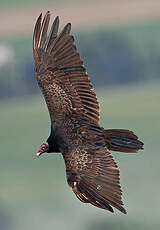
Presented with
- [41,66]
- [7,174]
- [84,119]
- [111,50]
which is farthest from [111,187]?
[111,50]

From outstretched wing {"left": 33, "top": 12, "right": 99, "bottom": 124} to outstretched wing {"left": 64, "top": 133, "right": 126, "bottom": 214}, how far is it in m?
0.63

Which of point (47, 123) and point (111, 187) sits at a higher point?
point (111, 187)

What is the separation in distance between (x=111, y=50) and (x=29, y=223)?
23.6 ft

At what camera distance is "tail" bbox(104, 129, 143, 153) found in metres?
12.1

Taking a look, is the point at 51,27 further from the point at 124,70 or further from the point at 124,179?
the point at 124,70

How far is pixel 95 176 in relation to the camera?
1153 cm

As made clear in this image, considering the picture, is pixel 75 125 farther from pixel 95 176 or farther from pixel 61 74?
pixel 95 176

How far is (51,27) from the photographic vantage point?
496 inches

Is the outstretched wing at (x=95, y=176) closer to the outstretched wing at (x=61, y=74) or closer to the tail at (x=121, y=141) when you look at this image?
the tail at (x=121, y=141)

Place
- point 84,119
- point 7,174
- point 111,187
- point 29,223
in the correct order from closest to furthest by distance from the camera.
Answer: point 111,187 < point 84,119 < point 29,223 < point 7,174

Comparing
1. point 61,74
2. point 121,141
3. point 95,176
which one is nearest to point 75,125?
point 121,141

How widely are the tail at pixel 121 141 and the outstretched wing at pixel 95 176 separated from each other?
0.75ft

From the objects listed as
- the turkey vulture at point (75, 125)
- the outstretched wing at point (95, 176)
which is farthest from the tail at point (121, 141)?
the outstretched wing at point (95, 176)

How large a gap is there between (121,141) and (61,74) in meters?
1.03
